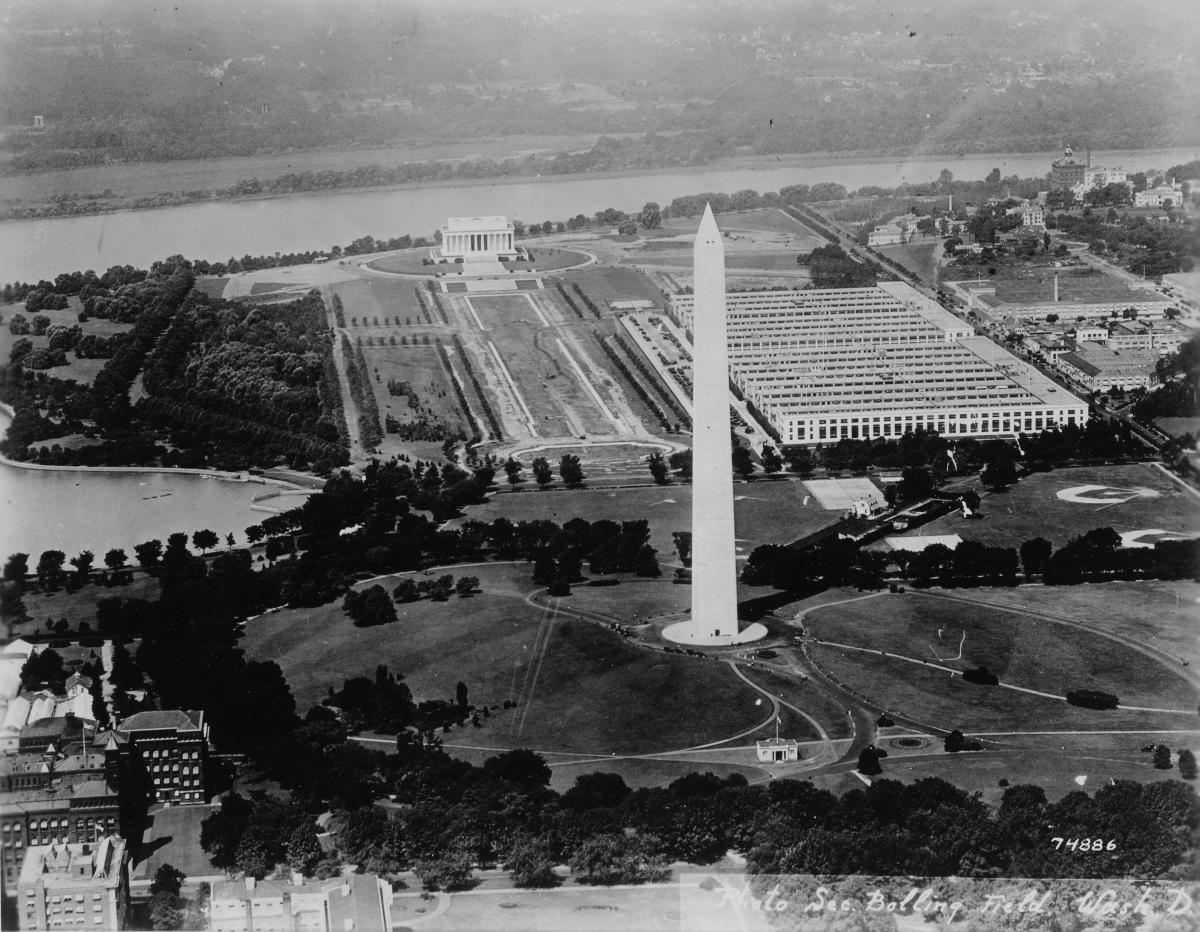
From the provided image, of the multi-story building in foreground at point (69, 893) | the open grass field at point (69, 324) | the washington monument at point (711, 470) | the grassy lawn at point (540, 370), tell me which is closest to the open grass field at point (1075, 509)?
the washington monument at point (711, 470)

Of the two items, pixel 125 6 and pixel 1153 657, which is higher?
pixel 125 6

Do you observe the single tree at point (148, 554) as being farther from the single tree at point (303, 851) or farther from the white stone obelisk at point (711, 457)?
the single tree at point (303, 851)

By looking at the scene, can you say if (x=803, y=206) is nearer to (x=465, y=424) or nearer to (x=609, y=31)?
(x=609, y=31)

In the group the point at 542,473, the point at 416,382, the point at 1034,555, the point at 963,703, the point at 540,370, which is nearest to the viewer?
the point at 963,703

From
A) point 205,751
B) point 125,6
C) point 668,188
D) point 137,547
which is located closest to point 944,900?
point 205,751

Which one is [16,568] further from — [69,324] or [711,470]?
[69,324]

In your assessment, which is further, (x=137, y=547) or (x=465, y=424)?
(x=465, y=424)

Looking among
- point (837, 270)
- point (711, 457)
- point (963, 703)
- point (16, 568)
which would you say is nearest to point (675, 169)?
point (837, 270)
